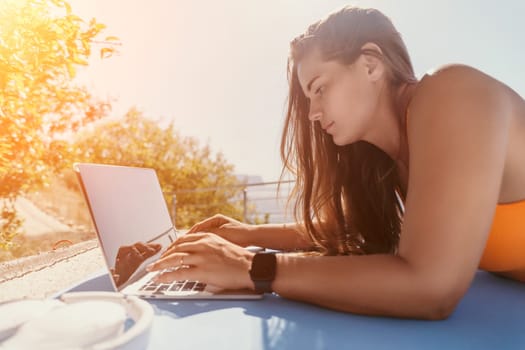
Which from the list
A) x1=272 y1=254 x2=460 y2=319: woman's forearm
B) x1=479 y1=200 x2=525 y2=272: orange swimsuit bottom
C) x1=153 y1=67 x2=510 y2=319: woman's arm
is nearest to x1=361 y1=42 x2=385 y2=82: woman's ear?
x1=153 y1=67 x2=510 y2=319: woman's arm

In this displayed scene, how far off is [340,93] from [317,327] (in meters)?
0.73

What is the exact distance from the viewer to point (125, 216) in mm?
1167

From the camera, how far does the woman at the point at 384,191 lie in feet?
2.64

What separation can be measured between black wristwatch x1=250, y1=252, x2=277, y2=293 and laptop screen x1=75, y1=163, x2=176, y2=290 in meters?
0.37

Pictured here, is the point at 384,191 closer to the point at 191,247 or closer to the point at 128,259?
the point at 191,247

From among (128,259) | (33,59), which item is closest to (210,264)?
(128,259)

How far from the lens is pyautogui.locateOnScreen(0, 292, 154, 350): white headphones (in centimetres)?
47

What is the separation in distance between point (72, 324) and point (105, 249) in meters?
0.52

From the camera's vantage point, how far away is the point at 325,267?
89cm

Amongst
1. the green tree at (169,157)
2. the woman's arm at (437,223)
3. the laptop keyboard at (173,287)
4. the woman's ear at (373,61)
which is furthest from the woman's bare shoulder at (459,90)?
the green tree at (169,157)

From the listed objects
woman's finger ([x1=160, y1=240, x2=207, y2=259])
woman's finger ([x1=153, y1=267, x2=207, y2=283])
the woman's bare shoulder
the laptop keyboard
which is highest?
the woman's bare shoulder

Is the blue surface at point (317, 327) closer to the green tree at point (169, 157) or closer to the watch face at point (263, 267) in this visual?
the watch face at point (263, 267)

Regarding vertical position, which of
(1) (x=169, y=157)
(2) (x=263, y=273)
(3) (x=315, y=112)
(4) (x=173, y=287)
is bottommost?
(1) (x=169, y=157)

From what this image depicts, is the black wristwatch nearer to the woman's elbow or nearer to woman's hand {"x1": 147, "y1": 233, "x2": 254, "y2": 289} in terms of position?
woman's hand {"x1": 147, "y1": 233, "x2": 254, "y2": 289}
